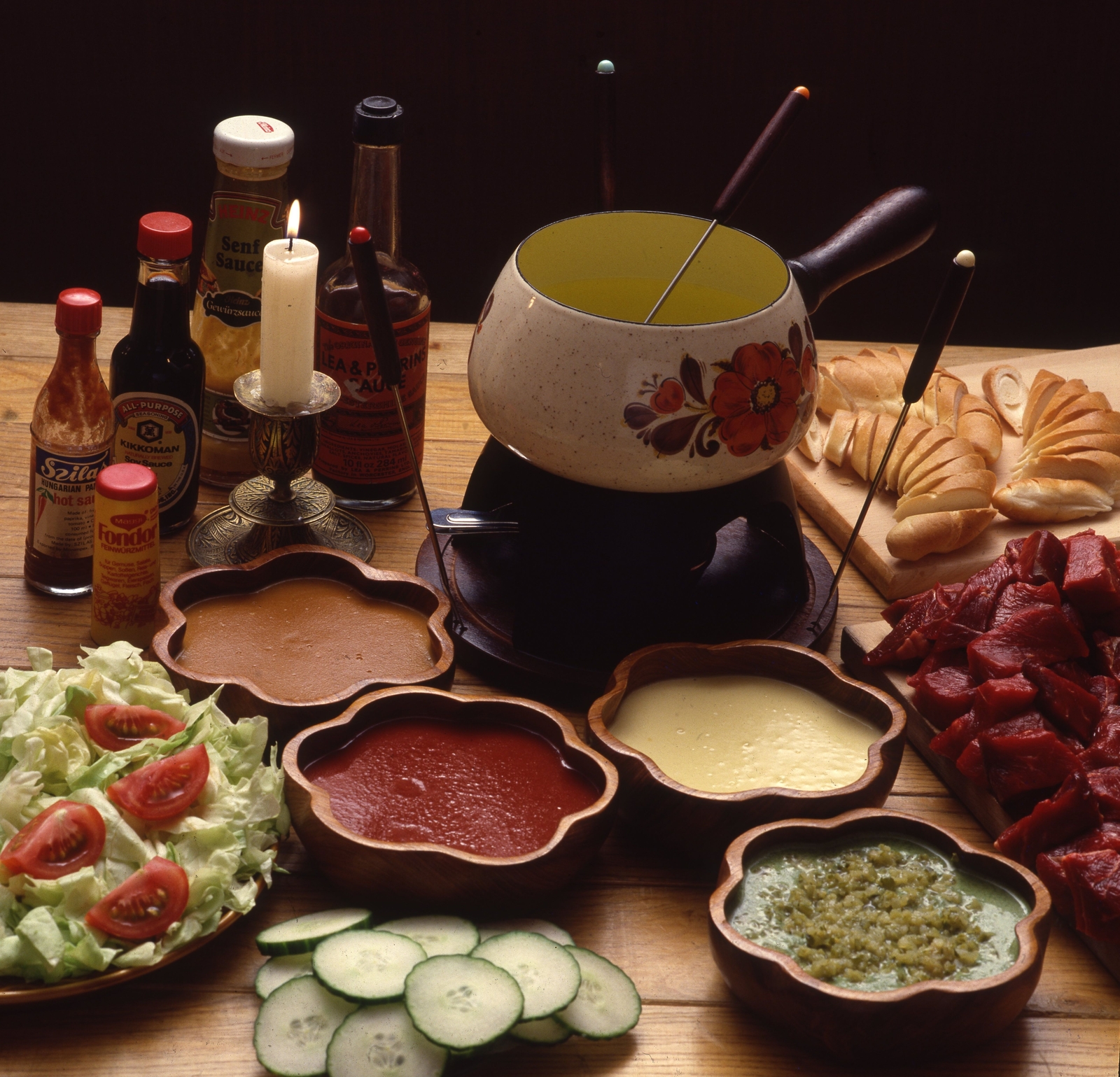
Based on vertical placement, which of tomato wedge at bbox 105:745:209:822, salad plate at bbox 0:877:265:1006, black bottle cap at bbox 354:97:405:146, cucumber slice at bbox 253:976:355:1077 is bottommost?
salad plate at bbox 0:877:265:1006

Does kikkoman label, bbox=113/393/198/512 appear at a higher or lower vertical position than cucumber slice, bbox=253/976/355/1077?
higher

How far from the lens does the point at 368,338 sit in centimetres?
190

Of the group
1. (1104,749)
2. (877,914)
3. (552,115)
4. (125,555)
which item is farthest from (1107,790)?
(552,115)

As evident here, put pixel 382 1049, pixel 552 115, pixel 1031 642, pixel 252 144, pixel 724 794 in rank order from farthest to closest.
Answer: pixel 552 115
pixel 252 144
pixel 1031 642
pixel 724 794
pixel 382 1049

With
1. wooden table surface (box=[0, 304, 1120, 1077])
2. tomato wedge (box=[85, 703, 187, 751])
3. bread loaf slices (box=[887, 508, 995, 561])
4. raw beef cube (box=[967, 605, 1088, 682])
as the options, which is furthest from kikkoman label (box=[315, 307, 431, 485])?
raw beef cube (box=[967, 605, 1088, 682])

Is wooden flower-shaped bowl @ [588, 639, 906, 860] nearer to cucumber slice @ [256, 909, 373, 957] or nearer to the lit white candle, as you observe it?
cucumber slice @ [256, 909, 373, 957]

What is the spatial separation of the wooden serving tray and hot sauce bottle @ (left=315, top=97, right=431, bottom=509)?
677 millimetres

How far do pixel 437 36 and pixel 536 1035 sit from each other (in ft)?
9.28

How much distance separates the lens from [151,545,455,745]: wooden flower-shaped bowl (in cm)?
151

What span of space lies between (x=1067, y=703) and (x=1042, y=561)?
24 cm

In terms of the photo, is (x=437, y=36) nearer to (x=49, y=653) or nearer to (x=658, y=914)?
(x=49, y=653)

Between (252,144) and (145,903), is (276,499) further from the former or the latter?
(145,903)

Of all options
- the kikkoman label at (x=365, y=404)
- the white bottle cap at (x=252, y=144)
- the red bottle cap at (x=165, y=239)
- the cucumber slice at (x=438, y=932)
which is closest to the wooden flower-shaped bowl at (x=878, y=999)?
the cucumber slice at (x=438, y=932)

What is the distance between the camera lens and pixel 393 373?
164cm
